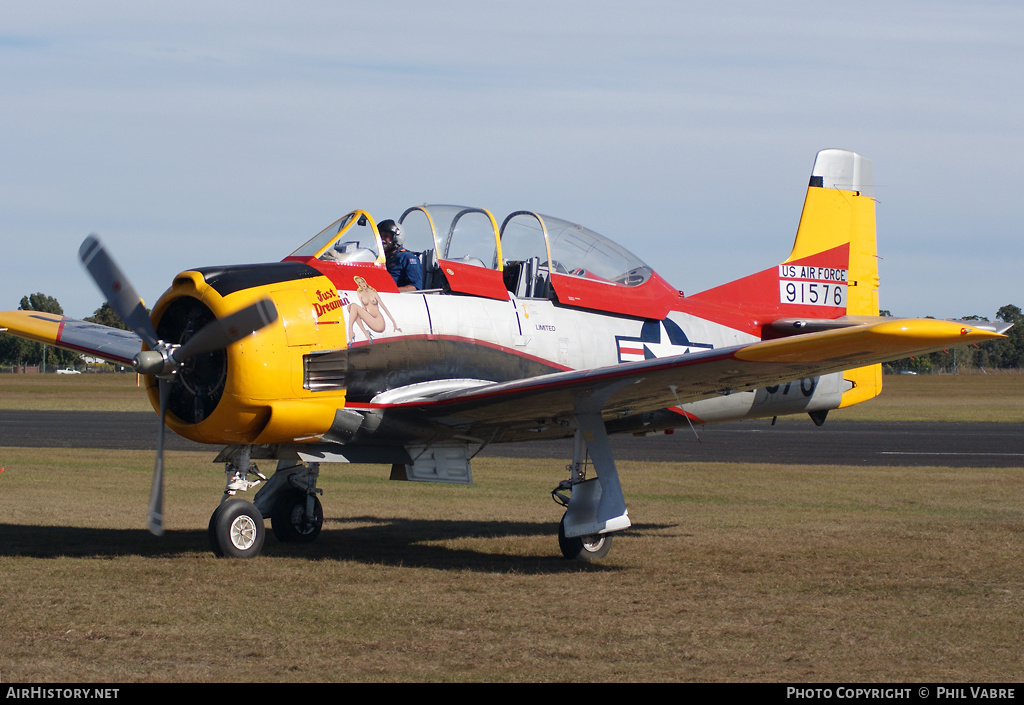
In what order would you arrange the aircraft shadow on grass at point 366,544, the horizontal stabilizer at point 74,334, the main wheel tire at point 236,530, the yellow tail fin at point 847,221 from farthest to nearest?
the yellow tail fin at point 847,221, the horizontal stabilizer at point 74,334, the aircraft shadow on grass at point 366,544, the main wheel tire at point 236,530

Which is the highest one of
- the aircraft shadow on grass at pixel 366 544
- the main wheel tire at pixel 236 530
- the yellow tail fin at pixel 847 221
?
the yellow tail fin at pixel 847 221

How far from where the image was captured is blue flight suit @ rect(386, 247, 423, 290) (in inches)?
422

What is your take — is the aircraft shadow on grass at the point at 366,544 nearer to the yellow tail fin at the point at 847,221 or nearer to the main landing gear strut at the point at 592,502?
the main landing gear strut at the point at 592,502

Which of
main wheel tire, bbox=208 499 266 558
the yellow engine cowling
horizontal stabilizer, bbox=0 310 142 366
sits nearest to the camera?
the yellow engine cowling

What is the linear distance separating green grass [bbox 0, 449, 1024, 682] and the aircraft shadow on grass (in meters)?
0.05

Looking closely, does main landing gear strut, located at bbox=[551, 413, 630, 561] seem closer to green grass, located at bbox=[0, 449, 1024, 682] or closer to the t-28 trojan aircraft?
the t-28 trojan aircraft

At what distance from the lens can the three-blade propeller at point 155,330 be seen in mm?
8875

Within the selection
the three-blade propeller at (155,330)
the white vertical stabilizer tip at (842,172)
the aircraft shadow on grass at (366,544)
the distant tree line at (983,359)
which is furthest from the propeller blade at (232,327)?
the distant tree line at (983,359)

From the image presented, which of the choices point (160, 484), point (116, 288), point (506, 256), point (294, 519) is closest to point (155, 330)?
point (116, 288)

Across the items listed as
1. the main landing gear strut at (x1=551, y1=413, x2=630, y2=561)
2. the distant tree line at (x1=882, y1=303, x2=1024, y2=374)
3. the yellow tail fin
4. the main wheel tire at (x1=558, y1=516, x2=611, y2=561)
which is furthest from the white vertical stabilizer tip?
the distant tree line at (x1=882, y1=303, x2=1024, y2=374)

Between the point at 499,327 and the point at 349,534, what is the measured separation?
3.33m

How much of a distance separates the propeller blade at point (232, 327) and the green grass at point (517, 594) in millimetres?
1997

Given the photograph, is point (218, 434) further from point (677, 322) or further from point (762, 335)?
point (762, 335)
